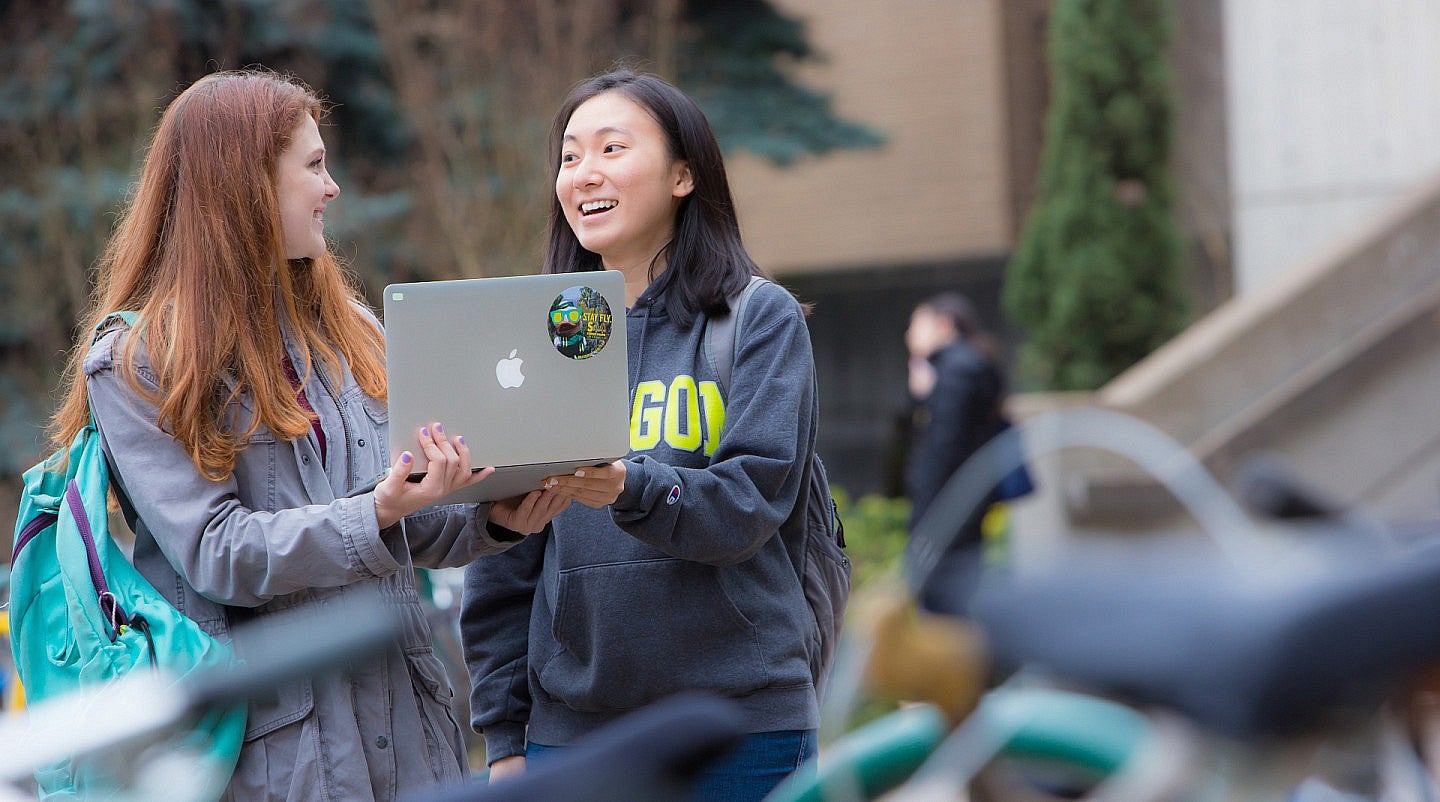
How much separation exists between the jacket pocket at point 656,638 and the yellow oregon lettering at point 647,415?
0.22 metres

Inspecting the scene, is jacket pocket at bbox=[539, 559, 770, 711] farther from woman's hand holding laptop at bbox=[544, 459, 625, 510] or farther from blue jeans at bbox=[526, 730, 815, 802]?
woman's hand holding laptop at bbox=[544, 459, 625, 510]

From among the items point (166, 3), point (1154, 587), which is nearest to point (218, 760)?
point (1154, 587)

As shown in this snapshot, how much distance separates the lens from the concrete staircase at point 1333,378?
8.03 meters

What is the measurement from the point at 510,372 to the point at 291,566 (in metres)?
0.47

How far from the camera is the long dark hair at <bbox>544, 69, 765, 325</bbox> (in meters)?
2.81

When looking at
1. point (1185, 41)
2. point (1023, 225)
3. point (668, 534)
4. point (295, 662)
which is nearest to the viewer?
point (295, 662)

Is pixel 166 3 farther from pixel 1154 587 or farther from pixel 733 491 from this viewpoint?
pixel 1154 587

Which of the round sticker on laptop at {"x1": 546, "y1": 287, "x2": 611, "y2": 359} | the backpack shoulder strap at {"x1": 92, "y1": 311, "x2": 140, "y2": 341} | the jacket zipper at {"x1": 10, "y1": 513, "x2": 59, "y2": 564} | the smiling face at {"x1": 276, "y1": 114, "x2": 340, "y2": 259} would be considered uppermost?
the smiling face at {"x1": 276, "y1": 114, "x2": 340, "y2": 259}

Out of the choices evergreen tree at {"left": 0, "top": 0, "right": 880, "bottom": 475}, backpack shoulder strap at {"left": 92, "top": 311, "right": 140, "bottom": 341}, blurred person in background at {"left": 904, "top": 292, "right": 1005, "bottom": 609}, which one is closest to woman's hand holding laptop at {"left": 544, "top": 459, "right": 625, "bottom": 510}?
backpack shoulder strap at {"left": 92, "top": 311, "right": 140, "bottom": 341}

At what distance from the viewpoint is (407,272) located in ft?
32.2

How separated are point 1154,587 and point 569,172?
198cm

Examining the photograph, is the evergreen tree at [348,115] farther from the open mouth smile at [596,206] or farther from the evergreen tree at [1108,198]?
the open mouth smile at [596,206]

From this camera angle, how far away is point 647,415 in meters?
2.76

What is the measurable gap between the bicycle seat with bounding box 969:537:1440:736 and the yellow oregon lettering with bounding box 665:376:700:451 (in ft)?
5.12
